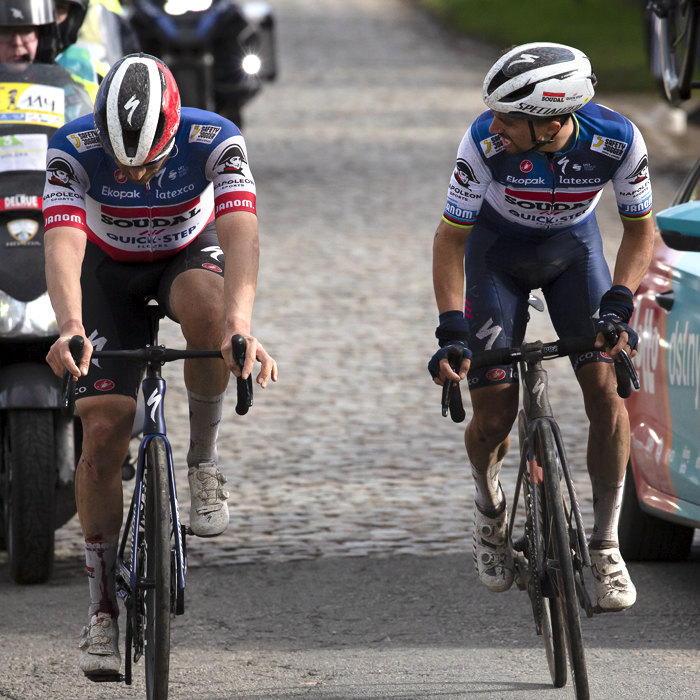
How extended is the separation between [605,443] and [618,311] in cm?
55

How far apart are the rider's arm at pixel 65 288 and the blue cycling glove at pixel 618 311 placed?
1.75 metres

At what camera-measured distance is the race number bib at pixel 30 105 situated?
6609 millimetres

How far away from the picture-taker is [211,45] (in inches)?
760

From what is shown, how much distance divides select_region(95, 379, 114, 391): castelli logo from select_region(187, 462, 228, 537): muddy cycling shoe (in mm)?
484

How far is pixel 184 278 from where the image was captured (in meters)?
5.01

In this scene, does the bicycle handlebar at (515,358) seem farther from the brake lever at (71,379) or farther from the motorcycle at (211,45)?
the motorcycle at (211,45)

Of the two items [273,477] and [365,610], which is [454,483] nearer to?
[273,477]

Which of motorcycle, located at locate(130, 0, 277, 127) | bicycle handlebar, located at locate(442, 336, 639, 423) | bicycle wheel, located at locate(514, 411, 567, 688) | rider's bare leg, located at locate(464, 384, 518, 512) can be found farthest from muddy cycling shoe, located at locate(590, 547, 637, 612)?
motorcycle, located at locate(130, 0, 277, 127)

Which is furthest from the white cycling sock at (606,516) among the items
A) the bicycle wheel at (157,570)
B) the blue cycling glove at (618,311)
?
the bicycle wheel at (157,570)

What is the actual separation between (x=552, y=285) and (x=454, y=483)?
2711mm

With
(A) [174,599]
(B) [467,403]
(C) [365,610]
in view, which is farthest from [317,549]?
(B) [467,403]

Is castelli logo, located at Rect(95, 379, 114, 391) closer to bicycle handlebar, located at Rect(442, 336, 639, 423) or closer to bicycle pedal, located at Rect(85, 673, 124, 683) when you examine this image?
bicycle pedal, located at Rect(85, 673, 124, 683)

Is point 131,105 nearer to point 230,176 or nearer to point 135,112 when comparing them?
point 135,112

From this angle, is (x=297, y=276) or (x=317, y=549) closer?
(x=317, y=549)
